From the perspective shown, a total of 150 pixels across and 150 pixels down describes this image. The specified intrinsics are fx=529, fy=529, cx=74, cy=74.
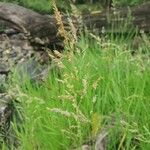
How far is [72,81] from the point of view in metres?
2.77

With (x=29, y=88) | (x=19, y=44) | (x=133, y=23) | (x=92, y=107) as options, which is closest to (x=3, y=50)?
(x=19, y=44)

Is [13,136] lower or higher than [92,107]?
lower

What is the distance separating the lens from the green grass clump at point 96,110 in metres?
2.39

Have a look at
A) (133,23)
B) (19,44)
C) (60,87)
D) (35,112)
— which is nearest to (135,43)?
(133,23)

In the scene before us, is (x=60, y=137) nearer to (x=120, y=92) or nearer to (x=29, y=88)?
(x=120, y=92)

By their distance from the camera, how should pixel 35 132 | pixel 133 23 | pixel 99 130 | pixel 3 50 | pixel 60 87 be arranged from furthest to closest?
pixel 3 50 < pixel 133 23 < pixel 60 87 < pixel 35 132 < pixel 99 130

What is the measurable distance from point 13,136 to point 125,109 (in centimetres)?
95

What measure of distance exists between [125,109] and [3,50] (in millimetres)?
2967

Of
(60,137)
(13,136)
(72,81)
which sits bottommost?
(13,136)

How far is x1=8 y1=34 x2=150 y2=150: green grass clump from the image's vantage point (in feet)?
7.86

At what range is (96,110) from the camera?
267 centimetres

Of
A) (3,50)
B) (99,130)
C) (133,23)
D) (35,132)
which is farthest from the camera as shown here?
(3,50)

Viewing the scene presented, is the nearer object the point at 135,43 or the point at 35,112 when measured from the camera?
the point at 35,112

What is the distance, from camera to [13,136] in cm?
321
